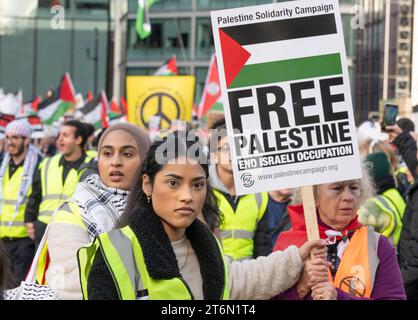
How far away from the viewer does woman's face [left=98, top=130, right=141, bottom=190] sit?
4.69 m

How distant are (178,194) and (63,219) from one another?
3.90 ft

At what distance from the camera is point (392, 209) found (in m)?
6.86

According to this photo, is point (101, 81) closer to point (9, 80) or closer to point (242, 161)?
point (9, 80)

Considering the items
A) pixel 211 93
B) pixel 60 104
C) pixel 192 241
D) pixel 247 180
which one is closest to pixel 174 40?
pixel 60 104

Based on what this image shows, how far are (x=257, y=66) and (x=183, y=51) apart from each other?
5634 centimetres

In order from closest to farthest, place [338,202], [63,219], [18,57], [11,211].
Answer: [338,202] < [63,219] < [11,211] < [18,57]

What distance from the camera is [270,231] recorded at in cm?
661

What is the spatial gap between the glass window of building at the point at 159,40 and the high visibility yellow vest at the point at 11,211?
50.0 meters

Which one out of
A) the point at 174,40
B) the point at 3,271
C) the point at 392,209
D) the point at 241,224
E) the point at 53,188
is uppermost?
the point at 174,40

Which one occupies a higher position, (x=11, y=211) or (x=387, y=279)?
(x=11, y=211)


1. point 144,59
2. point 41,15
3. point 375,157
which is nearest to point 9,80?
point 41,15

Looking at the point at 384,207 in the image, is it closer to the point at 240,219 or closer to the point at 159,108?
the point at 240,219

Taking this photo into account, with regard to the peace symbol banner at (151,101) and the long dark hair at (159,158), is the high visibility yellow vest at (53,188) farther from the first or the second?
the long dark hair at (159,158)

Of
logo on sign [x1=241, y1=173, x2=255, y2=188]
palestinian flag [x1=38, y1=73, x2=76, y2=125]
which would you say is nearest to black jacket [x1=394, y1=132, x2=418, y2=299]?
logo on sign [x1=241, y1=173, x2=255, y2=188]
